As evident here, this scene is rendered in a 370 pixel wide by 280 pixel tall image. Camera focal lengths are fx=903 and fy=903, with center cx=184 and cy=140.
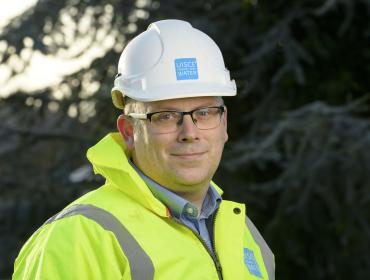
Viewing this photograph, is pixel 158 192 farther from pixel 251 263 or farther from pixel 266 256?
pixel 266 256

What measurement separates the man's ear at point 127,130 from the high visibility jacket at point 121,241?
2 cm

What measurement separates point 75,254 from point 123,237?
16 cm

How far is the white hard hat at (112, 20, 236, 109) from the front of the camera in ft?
8.27

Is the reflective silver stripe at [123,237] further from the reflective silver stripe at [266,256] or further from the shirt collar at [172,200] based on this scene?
the reflective silver stripe at [266,256]

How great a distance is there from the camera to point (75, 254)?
222cm

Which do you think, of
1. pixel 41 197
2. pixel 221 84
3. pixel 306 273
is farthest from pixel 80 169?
pixel 221 84

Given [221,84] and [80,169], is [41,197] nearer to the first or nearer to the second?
[80,169]

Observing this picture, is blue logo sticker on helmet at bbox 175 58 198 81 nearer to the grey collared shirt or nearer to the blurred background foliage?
the grey collared shirt

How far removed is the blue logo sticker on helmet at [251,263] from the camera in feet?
8.90

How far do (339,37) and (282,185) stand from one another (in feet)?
5.38

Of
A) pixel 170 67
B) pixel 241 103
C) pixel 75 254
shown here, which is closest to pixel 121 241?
pixel 75 254

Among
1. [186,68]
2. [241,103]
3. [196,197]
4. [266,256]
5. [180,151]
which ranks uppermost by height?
[186,68]

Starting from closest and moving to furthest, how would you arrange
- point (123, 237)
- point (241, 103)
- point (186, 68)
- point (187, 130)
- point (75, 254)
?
point (75, 254), point (123, 237), point (187, 130), point (186, 68), point (241, 103)

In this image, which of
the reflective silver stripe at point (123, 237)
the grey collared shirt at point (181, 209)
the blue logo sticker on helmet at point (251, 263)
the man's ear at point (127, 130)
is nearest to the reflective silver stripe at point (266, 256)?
the blue logo sticker on helmet at point (251, 263)
